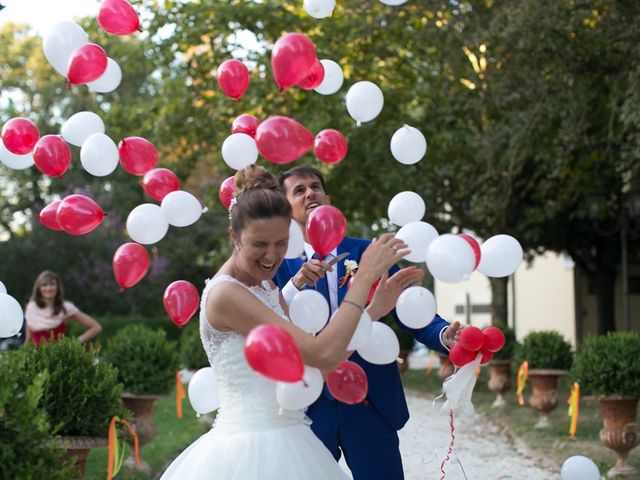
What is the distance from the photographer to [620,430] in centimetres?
768

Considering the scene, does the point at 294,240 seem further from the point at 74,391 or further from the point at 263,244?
the point at 74,391

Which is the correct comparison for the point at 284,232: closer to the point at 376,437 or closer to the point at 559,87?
the point at 376,437

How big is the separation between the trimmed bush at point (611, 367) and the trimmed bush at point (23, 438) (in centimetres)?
610

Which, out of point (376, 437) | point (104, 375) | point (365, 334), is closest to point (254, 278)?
point (365, 334)

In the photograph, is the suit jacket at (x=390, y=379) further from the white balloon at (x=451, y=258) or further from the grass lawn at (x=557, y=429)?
the grass lawn at (x=557, y=429)

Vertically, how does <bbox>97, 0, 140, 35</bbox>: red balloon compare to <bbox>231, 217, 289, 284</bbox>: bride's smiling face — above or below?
above

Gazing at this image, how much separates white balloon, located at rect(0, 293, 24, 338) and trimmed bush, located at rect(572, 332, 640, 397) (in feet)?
18.2

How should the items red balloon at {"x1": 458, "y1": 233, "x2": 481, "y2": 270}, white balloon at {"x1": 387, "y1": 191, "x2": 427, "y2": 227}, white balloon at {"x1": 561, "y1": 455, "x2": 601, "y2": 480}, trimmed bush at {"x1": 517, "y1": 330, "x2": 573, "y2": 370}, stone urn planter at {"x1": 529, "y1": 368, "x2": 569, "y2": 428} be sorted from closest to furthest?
red balloon at {"x1": 458, "y1": 233, "x2": 481, "y2": 270}
white balloon at {"x1": 387, "y1": 191, "x2": 427, "y2": 227}
white balloon at {"x1": 561, "y1": 455, "x2": 601, "y2": 480}
stone urn planter at {"x1": 529, "y1": 368, "x2": 569, "y2": 428}
trimmed bush at {"x1": 517, "y1": 330, "x2": 573, "y2": 370}

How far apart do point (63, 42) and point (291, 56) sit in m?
1.48

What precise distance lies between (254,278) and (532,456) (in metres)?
6.71

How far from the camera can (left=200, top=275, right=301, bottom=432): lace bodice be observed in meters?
3.24

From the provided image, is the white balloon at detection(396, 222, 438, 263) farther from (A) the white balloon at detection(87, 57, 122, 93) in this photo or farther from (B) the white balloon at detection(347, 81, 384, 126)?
(A) the white balloon at detection(87, 57, 122, 93)

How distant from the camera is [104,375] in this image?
605cm

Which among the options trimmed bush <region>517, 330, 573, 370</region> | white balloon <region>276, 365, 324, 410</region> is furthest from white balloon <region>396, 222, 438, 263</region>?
trimmed bush <region>517, 330, 573, 370</region>
